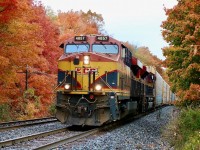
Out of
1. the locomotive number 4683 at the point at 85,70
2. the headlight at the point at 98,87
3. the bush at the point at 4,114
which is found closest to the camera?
the headlight at the point at 98,87

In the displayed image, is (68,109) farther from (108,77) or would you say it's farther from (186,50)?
(186,50)

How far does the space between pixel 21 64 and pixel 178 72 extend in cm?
821

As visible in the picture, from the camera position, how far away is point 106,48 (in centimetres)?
1597

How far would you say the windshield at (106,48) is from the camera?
1588 cm

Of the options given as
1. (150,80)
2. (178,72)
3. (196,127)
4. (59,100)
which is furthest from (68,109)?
(150,80)

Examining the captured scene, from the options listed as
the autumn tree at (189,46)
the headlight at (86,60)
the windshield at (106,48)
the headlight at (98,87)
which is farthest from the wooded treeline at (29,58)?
the headlight at (86,60)

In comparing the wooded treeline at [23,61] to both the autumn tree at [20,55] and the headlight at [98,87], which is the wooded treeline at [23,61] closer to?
the autumn tree at [20,55]

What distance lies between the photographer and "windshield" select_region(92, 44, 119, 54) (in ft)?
52.1

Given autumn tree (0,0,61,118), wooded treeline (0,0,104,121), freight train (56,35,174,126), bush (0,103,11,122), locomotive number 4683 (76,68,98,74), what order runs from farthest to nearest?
bush (0,103,11,122)
wooded treeline (0,0,104,121)
autumn tree (0,0,61,118)
locomotive number 4683 (76,68,98,74)
freight train (56,35,174,126)

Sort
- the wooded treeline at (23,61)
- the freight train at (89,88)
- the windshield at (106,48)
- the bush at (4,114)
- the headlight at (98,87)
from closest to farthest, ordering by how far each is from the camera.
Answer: the freight train at (89,88) < the headlight at (98,87) < the windshield at (106,48) < the wooded treeline at (23,61) < the bush at (4,114)

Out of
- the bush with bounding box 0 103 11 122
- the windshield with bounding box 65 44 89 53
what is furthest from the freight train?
the bush with bounding box 0 103 11 122

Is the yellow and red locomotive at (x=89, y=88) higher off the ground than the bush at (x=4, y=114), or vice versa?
the yellow and red locomotive at (x=89, y=88)

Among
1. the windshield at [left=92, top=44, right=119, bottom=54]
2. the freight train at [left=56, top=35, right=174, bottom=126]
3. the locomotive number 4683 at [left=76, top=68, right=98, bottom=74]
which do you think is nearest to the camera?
the freight train at [left=56, top=35, right=174, bottom=126]

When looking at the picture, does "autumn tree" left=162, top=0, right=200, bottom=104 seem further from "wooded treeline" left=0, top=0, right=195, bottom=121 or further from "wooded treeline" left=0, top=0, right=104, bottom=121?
"wooded treeline" left=0, top=0, right=104, bottom=121
